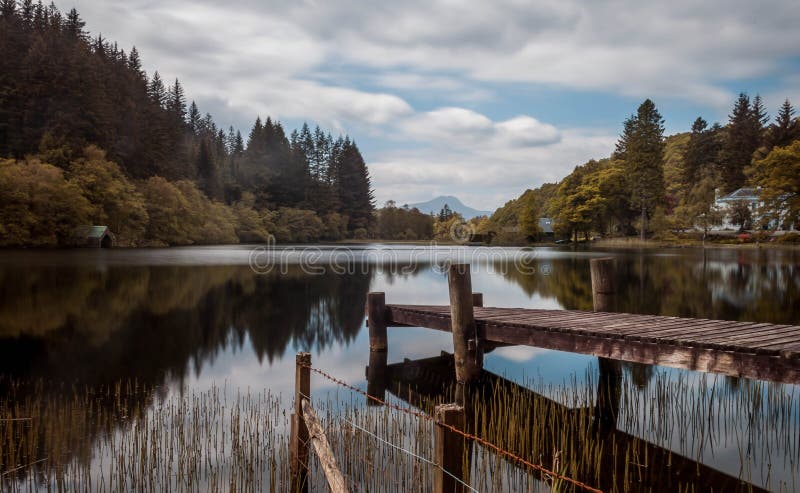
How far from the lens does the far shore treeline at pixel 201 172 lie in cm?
5500

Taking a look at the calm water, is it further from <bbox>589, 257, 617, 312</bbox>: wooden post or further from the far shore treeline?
the far shore treeline

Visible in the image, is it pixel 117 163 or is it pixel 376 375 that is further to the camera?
pixel 117 163

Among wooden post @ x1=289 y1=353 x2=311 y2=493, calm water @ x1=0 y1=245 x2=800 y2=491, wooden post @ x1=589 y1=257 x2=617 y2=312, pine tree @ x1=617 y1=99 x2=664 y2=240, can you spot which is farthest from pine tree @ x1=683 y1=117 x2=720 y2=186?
wooden post @ x1=289 y1=353 x2=311 y2=493

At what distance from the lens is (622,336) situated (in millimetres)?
7402

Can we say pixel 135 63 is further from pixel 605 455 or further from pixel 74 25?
pixel 605 455

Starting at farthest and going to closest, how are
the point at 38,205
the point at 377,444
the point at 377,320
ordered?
the point at 38,205 → the point at 377,320 → the point at 377,444

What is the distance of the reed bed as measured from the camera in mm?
5910

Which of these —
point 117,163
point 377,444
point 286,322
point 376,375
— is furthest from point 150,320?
point 117,163

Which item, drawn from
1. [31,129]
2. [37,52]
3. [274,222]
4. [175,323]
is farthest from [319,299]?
[274,222]

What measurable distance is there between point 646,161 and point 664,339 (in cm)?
8406

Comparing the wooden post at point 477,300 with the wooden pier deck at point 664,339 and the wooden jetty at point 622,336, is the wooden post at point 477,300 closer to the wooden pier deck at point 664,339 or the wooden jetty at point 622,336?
the wooden jetty at point 622,336

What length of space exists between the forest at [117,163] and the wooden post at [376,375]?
51135mm

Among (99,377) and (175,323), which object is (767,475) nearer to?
(99,377)

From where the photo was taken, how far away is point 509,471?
19.8ft
